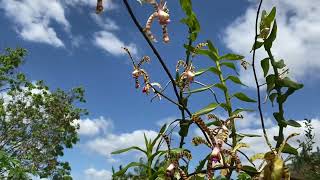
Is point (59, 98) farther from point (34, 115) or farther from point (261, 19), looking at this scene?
point (261, 19)

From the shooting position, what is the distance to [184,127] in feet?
4.89

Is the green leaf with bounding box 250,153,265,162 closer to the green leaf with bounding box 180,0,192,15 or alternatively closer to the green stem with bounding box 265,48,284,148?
the green stem with bounding box 265,48,284,148

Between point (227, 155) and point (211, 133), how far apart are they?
12cm

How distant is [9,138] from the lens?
70.5 ft

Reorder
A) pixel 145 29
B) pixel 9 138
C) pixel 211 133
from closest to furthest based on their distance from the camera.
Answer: pixel 145 29, pixel 211 133, pixel 9 138

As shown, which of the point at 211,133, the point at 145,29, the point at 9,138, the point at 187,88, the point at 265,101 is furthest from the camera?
the point at 9,138

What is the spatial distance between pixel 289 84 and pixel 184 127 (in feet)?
1.01

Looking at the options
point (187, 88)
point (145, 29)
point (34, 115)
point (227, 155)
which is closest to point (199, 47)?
point (187, 88)

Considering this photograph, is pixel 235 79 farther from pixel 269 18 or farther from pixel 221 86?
pixel 269 18

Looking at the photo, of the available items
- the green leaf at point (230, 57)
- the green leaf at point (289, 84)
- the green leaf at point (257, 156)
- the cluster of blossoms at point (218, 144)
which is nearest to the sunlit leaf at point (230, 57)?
the green leaf at point (230, 57)

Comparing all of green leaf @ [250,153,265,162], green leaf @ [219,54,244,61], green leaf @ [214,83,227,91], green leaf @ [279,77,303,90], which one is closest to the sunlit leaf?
green leaf @ [219,54,244,61]

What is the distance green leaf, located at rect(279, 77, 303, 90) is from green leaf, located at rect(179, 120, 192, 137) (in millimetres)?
271

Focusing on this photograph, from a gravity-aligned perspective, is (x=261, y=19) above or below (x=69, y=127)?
below

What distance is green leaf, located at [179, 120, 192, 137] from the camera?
4.75 ft
